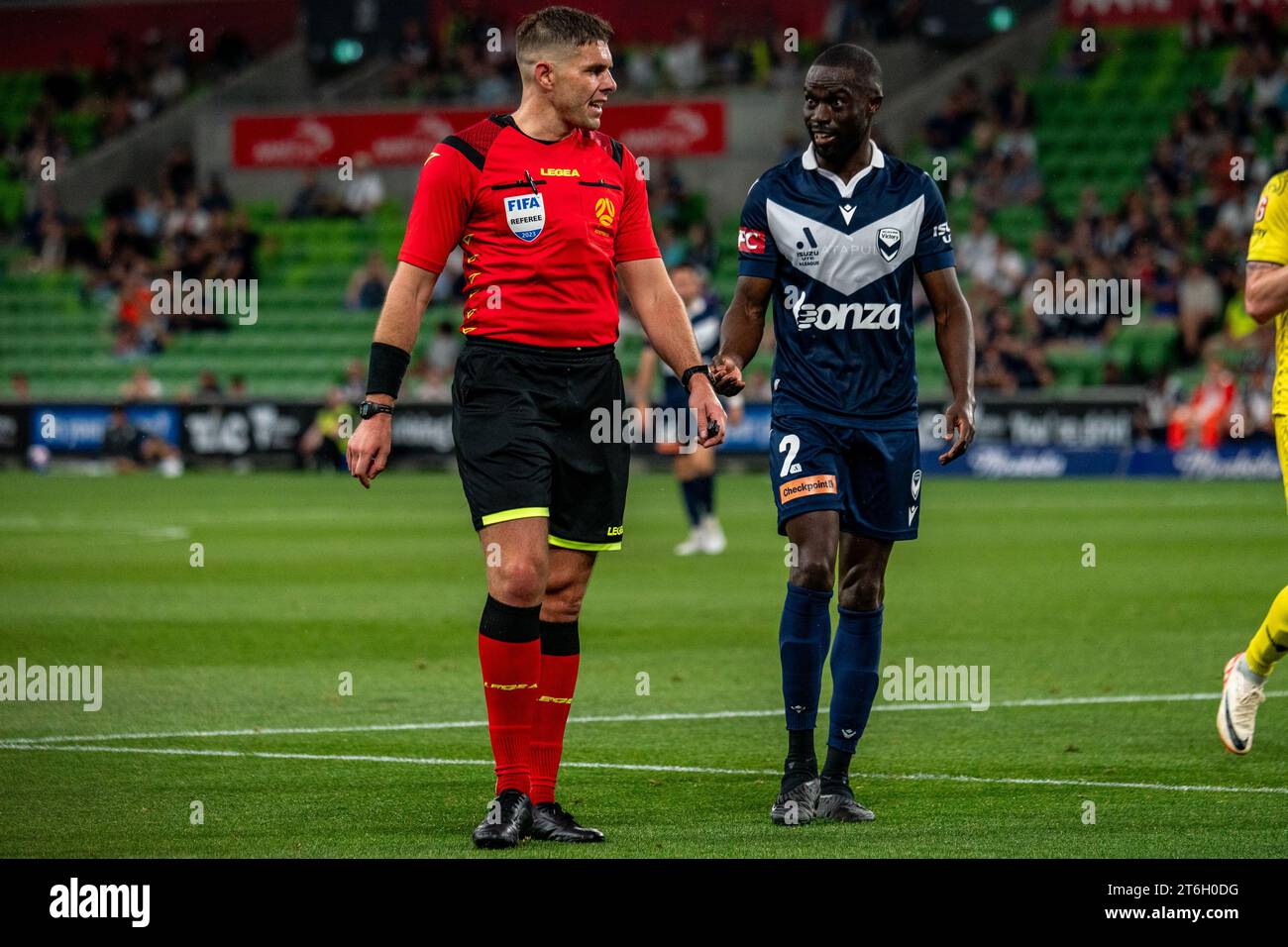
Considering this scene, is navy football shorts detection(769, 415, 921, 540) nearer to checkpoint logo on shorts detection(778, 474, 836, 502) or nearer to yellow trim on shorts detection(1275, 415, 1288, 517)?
checkpoint logo on shorts detection(778, 474, 836, 502)

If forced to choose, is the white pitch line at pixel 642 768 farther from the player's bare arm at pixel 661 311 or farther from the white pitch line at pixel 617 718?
the player's bare arm at pixel 661 311

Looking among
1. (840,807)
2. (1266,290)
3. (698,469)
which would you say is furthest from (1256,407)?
(840,807)

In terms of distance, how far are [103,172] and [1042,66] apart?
61.1ft

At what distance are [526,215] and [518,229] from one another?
0.05 metres

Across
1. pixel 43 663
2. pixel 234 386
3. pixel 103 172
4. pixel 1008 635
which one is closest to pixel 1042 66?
pixel 234 386

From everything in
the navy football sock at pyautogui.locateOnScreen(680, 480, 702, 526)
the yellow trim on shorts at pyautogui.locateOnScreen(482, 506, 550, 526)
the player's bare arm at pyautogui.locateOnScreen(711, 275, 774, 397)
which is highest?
the player's bare arm at pyautogui.locateOnScreen(711, 275, 774, 397)

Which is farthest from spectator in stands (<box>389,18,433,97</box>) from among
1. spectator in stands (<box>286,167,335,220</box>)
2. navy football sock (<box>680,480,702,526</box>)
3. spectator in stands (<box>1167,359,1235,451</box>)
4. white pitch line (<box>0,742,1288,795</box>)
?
white pitch line (<box>0,742,1288,795</box>)

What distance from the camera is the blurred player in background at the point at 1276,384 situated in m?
7.03

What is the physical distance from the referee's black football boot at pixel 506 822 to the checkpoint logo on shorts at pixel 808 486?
136 cm

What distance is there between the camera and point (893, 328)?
7082mm

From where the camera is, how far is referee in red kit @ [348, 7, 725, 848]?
6379mm

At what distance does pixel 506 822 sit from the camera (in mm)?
6309

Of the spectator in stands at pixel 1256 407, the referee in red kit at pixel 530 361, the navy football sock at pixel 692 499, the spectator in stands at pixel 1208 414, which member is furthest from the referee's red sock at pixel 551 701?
the spectator in stands at pixel 1208 414
